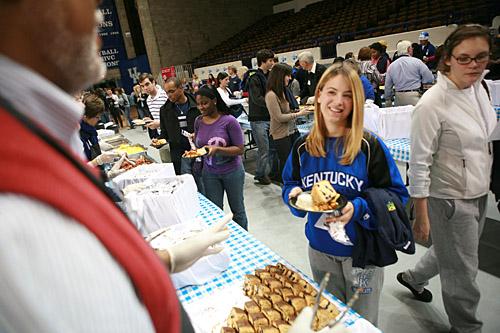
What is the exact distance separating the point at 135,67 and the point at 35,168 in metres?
19.6

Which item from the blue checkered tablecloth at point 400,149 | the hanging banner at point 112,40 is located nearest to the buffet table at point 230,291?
the blue checkered tablecloth at point 400,149

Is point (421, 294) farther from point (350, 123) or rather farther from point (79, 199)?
point (79, 199)

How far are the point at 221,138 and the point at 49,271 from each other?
7.89ft

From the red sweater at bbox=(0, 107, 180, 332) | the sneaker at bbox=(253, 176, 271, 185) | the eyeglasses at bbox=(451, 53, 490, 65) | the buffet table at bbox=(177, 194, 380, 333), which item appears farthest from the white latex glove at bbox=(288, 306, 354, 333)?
the sneaker at bbox=(253, 176, 271, 185)

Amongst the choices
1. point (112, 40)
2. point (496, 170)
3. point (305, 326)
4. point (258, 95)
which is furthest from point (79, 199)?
point (112, 40)

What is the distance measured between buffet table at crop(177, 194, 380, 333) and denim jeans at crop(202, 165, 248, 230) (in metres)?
0.91

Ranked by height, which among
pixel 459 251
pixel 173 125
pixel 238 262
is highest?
pixel 173 125

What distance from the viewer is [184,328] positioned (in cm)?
64

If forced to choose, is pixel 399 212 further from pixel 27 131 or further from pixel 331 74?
pixel 27 131

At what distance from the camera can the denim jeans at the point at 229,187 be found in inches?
112

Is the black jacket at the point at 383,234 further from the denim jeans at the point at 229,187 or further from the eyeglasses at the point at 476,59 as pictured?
the denim jeans at the point at 229,187

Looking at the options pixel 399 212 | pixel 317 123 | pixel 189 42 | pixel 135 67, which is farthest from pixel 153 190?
pixel 189 42

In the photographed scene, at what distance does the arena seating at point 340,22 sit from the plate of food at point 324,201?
9.38 metres

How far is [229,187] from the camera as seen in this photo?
2861 millimetres
